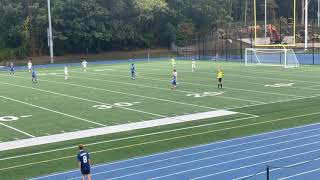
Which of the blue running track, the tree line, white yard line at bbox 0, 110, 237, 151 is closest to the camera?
the blue running track

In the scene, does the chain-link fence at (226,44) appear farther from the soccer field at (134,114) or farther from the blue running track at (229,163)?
the blue running track at (229,163)

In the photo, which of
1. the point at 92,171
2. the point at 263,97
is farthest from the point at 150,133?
the point at 263,97

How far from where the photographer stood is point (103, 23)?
7900 centimetres

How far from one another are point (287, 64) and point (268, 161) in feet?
119

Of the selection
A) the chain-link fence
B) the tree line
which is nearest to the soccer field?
the chain-link fence

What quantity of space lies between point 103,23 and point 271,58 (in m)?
30.5

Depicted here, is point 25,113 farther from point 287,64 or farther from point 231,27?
point 231,27

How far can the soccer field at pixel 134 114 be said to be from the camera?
16688 millimetres

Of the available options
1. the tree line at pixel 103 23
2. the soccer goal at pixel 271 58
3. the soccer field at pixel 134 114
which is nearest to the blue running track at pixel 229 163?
the soccer field at pixel 134 114

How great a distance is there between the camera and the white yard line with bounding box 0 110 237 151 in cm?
1786

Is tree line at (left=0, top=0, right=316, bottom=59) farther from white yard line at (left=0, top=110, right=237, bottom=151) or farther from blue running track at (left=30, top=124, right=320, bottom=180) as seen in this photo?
blue running track at (left=30, top=124, right=320, bottom=180)

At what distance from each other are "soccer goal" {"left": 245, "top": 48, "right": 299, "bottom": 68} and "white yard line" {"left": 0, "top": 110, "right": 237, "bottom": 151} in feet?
86.6

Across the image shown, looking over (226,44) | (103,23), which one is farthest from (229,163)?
(103,23)

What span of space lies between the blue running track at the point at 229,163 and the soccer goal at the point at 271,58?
3145 cm
